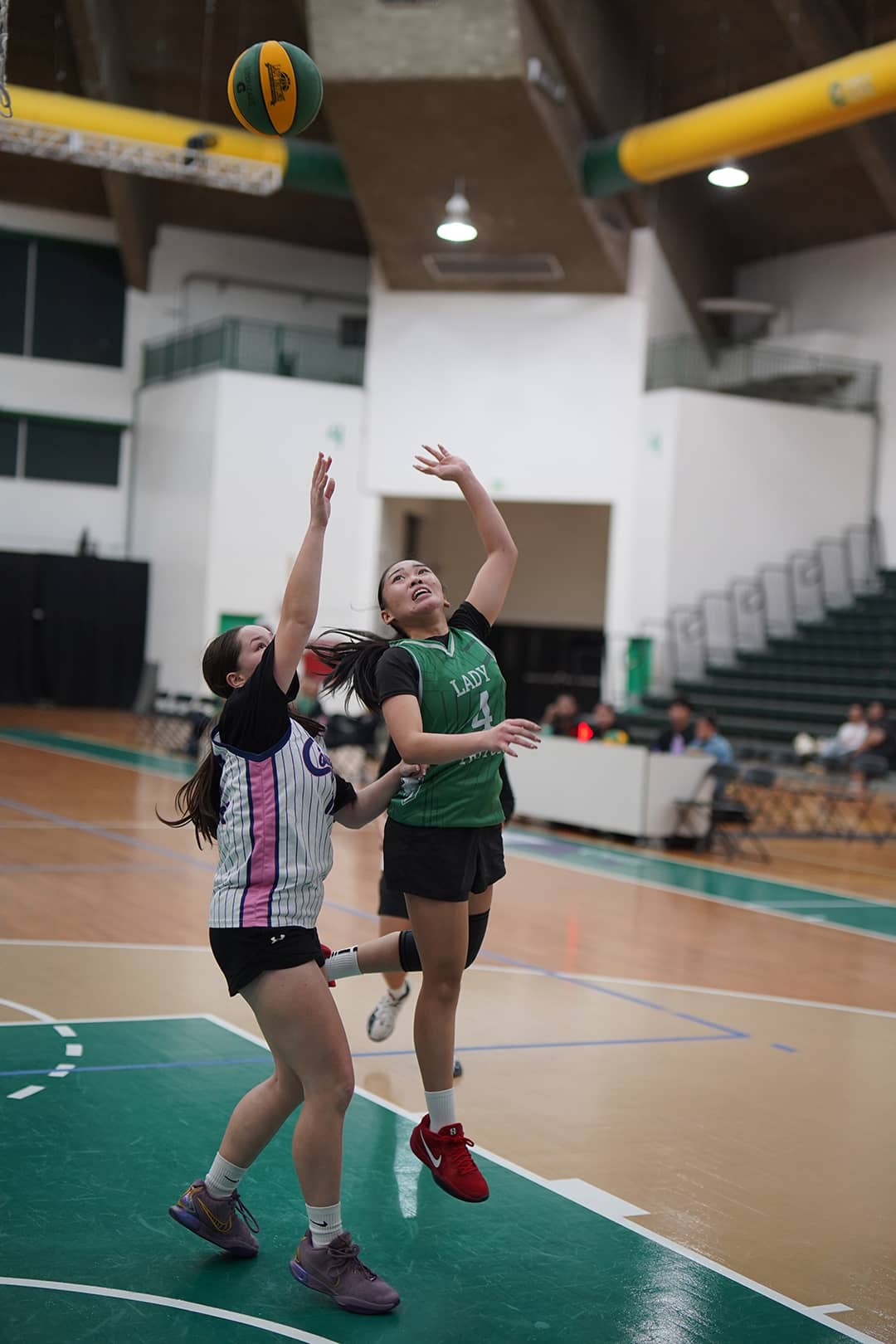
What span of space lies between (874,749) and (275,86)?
12786 millimetres

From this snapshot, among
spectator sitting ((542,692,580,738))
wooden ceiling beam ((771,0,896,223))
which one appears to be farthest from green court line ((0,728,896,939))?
wooden ceiling beam ((771,0,896,223))

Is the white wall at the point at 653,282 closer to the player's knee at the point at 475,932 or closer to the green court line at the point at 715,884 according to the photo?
the green court line at the point at 715,884

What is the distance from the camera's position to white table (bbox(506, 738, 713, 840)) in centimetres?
1322

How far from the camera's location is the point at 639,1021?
21.7 ft

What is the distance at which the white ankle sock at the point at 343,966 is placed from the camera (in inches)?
165

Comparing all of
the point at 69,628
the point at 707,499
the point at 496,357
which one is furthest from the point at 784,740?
the point at 69,628

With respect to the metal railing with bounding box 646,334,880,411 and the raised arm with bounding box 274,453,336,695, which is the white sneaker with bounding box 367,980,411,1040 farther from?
the metal railing with bounding box 646,334,880,411

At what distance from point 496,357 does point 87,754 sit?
9.42 m

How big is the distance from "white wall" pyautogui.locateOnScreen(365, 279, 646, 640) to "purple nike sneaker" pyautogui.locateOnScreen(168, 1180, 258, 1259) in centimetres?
1937

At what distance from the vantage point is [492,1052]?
588cm

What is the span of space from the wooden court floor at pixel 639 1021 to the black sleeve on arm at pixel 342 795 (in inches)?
46.9

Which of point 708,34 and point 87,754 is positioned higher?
point 708,34

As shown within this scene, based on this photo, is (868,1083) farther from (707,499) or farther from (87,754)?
(707,499)

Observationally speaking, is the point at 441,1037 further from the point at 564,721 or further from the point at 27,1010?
the point at 564,721
